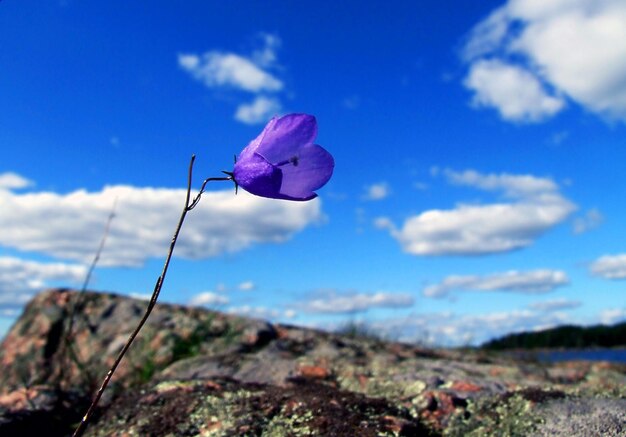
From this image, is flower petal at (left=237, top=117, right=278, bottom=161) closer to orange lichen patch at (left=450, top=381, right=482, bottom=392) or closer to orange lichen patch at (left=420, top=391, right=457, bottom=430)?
orange lichen patch at (left=420, top=391, right=457, bottom=430)

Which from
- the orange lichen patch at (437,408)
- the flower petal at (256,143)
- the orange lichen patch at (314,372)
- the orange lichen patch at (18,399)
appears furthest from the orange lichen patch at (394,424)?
the orange lichen patch at (18,399)

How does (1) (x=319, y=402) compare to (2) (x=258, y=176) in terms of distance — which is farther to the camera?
(1) (x=319, y=402)

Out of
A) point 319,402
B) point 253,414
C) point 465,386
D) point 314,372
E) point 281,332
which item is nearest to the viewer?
point 253,414

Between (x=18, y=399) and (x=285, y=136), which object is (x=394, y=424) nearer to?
(x=285, y=136)

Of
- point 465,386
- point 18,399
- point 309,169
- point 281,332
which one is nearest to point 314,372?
point 465,386

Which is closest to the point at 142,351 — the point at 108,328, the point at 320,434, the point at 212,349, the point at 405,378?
the point at 212,349

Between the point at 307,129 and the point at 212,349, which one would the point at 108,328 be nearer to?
the point at 212,349

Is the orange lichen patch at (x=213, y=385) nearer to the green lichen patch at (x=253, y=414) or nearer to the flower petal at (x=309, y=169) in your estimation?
the green lichen patch at (x=253, y=414)

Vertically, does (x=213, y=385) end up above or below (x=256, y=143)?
below

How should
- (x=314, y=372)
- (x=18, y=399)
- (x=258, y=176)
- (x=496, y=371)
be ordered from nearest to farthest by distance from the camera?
(x=258, y=176) < (x=18, y=399) < (x=314, y=372) < (x=496, y=371)
